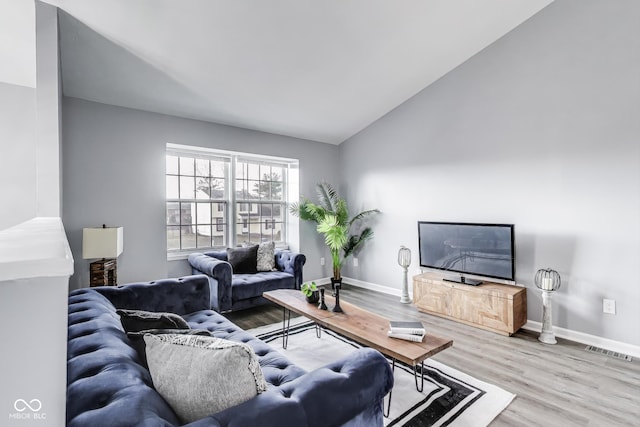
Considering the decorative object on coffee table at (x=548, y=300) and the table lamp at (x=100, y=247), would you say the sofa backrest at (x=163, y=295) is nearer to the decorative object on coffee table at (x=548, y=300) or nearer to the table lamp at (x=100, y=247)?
the table lamp at (x=100, y=247)

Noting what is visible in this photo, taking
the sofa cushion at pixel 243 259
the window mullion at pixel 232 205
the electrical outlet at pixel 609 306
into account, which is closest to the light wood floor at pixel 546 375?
the electrical outlet at pixel 609 306

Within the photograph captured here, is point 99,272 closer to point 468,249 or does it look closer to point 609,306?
point 468,249

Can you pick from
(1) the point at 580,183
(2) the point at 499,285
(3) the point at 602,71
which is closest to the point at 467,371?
(2) the point at 499,285

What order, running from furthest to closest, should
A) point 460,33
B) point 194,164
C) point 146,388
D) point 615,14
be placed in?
1. point 194,164
2. point 460,33
3. point 615,14
4. point 146,388

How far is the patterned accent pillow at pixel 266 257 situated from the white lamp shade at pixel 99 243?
1.67 m

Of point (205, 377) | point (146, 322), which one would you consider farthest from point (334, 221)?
point (205, 377)

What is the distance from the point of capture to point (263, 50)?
3.04m

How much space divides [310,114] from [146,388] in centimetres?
392

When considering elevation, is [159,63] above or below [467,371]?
above

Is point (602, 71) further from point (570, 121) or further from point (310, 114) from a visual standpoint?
point (310, 114)

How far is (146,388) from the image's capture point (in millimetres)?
974

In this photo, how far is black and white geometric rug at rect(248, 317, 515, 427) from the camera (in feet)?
6.13

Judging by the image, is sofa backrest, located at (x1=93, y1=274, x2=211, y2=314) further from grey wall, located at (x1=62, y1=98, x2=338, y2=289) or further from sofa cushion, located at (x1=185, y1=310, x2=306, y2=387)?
grey wall, located at (x1=62, y1=98, x2=338, y2=289)

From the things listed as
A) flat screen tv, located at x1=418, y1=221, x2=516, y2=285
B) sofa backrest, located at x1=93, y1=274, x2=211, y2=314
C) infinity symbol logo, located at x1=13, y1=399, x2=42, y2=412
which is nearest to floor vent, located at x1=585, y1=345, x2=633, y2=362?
flat screen tv, located at x1=418, y1=221, x2=516, y2=285
